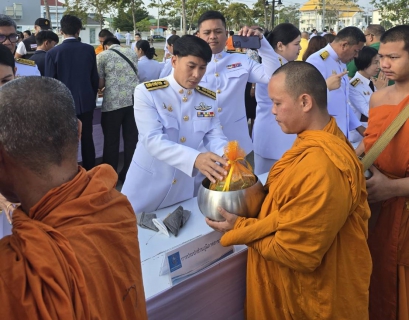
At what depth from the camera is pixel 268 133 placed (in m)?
3.71

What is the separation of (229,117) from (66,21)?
2.33 metres

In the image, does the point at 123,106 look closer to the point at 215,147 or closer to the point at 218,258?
the point at 215,147

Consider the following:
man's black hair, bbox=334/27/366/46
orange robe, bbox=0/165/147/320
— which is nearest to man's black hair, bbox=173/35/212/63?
orange robe, bbox=0/165/147/320

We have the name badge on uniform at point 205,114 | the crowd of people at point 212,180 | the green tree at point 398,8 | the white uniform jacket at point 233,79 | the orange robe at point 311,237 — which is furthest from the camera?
the green tree at point 398,8

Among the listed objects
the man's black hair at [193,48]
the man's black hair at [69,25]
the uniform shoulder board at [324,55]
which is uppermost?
the man's black hair at [69,25]

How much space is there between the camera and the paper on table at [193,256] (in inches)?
62.1

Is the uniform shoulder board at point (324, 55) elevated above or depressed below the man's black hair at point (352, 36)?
below

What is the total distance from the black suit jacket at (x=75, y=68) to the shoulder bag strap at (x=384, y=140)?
11.2 feet

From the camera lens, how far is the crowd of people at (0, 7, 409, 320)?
941 millimetres

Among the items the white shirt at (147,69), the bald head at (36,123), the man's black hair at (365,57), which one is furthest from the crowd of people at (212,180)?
the white shirt at (147,69)

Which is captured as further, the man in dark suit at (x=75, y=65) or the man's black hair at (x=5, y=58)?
the man in dark suit at (x=75, y=65)

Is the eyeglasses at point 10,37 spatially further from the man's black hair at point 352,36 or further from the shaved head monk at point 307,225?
the man's black hair at point 352,36

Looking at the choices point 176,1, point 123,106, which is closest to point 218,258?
point 123,106

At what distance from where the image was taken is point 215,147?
239 centimetres
